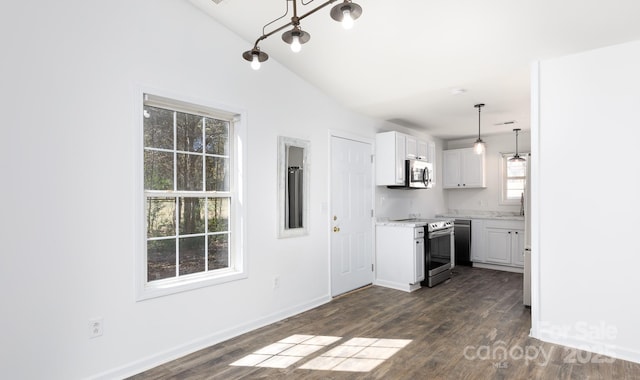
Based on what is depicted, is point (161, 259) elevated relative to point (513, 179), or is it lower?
lower

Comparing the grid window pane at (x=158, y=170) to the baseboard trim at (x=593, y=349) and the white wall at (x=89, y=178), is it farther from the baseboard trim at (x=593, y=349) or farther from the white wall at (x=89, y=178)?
the baseboard trim at (x=593, y=349)

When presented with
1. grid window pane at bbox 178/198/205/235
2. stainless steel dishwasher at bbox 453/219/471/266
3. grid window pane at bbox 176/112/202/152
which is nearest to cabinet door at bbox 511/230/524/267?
stainless steel dishwasher at bbox 453/219/471/266

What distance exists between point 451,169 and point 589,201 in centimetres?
395

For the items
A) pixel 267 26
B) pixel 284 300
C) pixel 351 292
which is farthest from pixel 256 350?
pixel 267 26

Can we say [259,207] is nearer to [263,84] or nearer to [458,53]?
[263,84]

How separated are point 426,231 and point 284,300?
2340mm

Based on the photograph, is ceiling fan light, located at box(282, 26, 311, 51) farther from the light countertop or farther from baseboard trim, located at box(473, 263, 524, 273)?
baseboard trim, located at box(473, 263, 524, 273)

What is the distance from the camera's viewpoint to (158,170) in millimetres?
2812

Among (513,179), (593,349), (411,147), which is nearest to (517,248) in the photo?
(513,179)

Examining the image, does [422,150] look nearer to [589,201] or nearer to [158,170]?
[589,201]

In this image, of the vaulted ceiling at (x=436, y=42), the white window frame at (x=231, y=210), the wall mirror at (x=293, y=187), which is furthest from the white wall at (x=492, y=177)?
the white window frame at (x=231, y=210)

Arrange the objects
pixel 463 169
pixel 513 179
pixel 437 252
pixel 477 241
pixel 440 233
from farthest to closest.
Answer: pixel 463 169 < pixel 513 179 < pixel 477 241 < pixel 440 233 < pixel 437 252

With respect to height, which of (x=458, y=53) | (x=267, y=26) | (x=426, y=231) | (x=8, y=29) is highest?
(x=267, y=26)

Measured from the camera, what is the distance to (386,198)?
540cm
